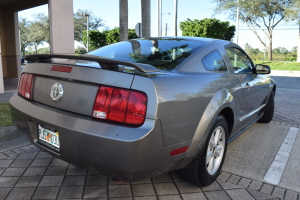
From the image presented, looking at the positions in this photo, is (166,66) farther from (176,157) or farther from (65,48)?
(65,48)

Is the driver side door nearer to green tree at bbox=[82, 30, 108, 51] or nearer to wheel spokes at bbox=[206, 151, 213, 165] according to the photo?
wheel spokes at bbox=[206, 151, 213, 165]

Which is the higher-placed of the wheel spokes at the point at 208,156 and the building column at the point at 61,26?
the building column at the point at 61,26

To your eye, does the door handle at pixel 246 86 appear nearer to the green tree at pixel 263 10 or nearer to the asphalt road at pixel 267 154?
the asphalt road at pixel 267 154

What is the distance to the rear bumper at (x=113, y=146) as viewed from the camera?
73.0 inches

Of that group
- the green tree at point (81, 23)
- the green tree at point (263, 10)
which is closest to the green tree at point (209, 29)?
the green tree at point (263, 10)

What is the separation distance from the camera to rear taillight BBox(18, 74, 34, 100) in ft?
8.37

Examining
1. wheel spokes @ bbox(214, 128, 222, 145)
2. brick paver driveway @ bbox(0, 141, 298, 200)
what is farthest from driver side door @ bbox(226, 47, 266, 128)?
brick paver driveway @ bbox(0, 141, 298, 200)

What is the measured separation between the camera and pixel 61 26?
7.95m

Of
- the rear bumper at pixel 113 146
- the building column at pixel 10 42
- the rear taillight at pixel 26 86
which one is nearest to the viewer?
the rear bumper at pixel 113 146

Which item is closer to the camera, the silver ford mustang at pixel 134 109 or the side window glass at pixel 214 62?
the silver ford mustang at pixel 134 109

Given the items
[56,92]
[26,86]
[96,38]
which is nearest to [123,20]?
[26,86]

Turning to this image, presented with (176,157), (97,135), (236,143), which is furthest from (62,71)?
(236,143)

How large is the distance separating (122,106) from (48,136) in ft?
2.59

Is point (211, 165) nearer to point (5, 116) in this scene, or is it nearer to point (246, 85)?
point (246, 85)
